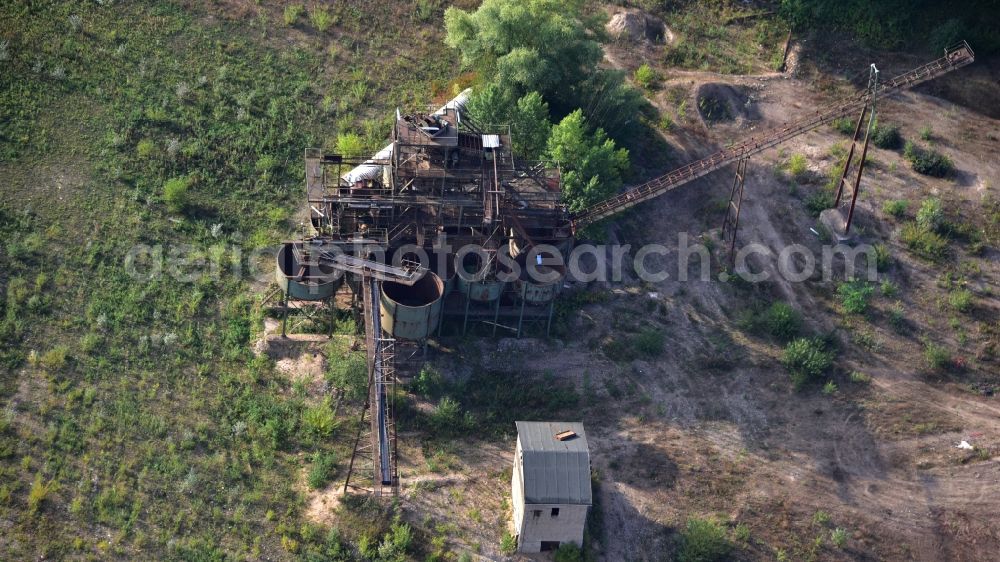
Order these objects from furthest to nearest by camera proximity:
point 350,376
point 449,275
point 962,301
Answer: point 962,301 < point 449,275 < point 350,376

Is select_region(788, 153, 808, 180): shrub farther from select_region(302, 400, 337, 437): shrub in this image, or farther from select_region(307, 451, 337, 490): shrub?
select_region(307, 451, 337, 490): shrub

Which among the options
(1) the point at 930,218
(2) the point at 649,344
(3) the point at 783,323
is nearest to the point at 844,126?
(1) the point at 930,218

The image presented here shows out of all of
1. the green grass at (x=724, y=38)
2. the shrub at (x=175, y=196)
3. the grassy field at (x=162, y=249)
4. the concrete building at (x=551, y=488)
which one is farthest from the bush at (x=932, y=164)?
the shrub at (x=175, y=196)

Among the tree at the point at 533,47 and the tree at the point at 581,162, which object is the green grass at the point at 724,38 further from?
the tree at the point at 581,162

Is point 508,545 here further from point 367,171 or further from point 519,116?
point 519,116

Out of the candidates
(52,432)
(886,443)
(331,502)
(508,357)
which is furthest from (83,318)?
(886,443)

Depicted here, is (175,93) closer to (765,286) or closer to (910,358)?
(765,286)
